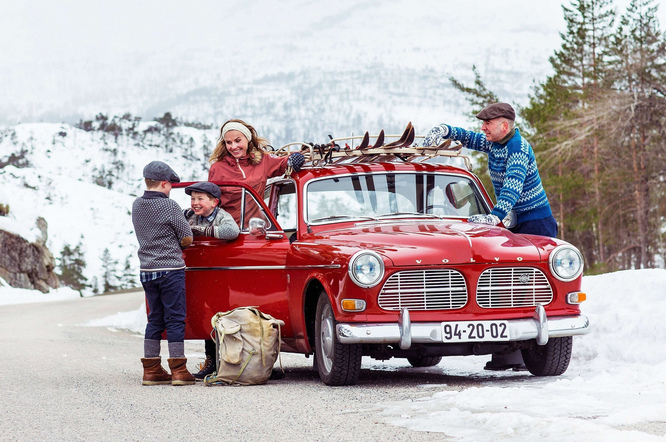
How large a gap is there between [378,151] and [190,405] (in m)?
3.11

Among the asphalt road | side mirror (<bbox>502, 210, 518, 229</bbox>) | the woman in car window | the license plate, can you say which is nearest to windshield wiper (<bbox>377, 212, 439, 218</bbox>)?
side mirror (<bbox>502, 210, 518, 229</bbox>)

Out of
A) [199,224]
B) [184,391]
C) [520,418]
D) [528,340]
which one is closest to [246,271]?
[199,224]

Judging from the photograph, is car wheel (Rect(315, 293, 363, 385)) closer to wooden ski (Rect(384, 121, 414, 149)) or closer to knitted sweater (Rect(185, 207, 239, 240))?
knitted sweater (Rect(185, 207, 239, 240))

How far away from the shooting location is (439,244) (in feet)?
22.5

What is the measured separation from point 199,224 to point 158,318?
92 centimetres

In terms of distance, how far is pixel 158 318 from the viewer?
25.6 ft

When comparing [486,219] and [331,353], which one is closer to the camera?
[331,353]

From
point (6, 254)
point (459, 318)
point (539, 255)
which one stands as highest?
point (539, 255)

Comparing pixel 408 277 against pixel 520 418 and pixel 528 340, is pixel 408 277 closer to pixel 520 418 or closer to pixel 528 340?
pixel 528 340

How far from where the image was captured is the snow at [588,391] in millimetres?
4555

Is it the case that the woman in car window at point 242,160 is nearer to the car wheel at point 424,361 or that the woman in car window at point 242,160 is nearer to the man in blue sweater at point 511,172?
the man in blue sweater at point 511,172

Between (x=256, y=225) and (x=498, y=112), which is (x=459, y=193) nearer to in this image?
(x=498, y=112)

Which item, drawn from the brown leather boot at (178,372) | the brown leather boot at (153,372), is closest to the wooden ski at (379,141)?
the brown leather boot at (178,372)

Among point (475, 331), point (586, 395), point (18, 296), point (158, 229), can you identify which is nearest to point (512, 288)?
point (475, 331)
